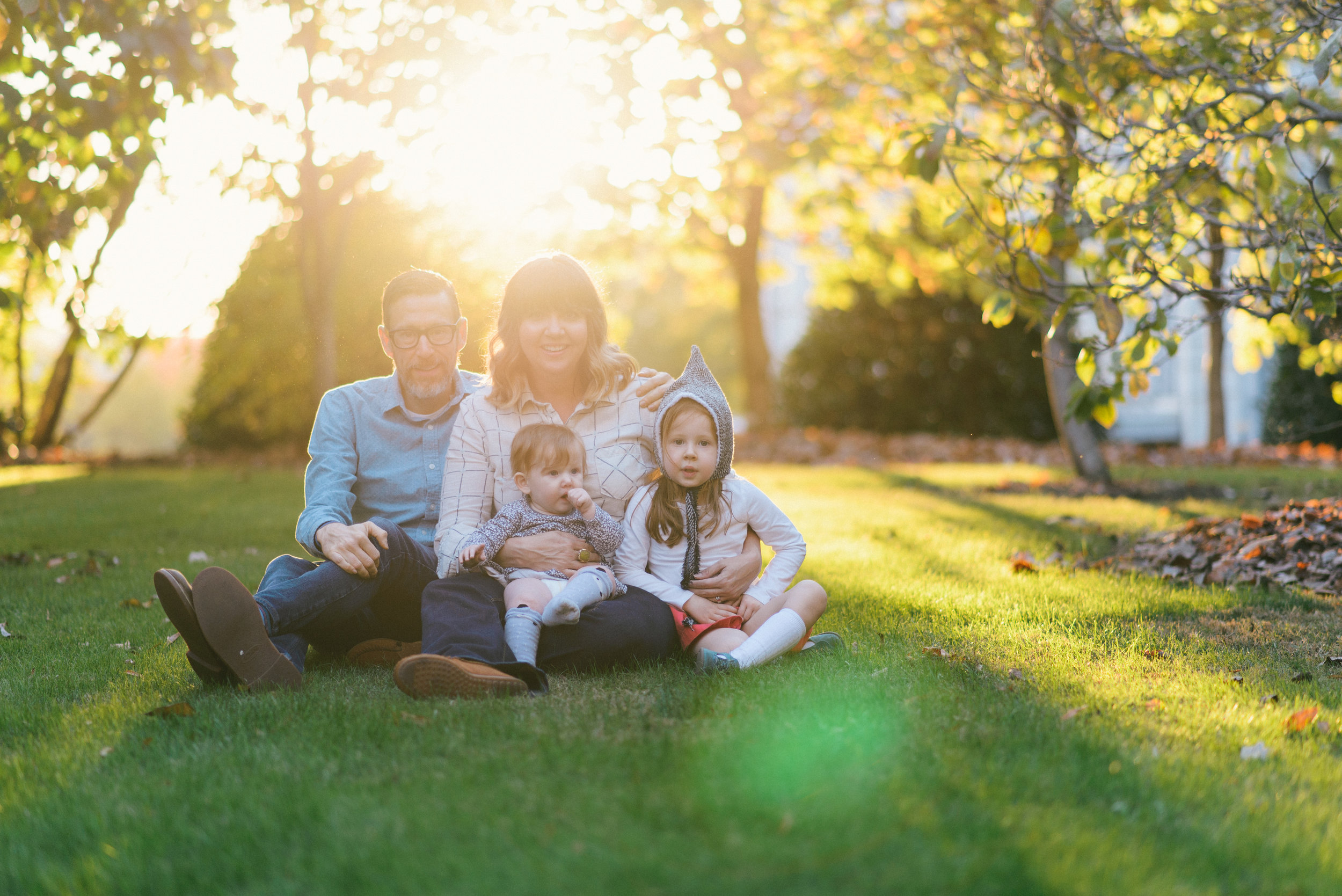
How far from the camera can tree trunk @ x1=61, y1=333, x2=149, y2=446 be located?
54.0ft

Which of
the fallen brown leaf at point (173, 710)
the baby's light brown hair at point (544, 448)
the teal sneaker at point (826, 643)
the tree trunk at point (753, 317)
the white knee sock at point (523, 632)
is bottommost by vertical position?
the fallen brown leaf at point (173, 710)

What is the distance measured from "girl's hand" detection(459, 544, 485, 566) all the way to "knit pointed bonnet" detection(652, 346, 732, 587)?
2.34 ft

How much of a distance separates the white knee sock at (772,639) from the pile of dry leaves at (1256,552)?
252cm

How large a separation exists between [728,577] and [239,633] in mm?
1647

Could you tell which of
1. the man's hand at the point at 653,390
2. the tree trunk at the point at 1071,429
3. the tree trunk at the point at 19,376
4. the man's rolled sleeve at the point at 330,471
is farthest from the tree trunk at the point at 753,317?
the man's rolled sleeve at the point at 330,471

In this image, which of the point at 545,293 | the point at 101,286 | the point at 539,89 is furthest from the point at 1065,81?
the point at 101,286

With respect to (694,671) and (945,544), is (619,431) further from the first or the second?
(945,544)

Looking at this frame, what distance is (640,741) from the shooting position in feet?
9.04

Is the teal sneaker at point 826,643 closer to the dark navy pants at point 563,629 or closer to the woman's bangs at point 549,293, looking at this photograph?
the dark navy pants at point 563,629

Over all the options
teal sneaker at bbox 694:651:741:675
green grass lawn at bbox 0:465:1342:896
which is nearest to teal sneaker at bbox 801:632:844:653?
green grass lawn at bbox 0:465:1342:896

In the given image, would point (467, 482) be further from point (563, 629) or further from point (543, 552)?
point (563, 629)

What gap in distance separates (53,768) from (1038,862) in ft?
8.07

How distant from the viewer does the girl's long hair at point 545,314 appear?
12.9ft

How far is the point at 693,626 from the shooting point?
374cm
